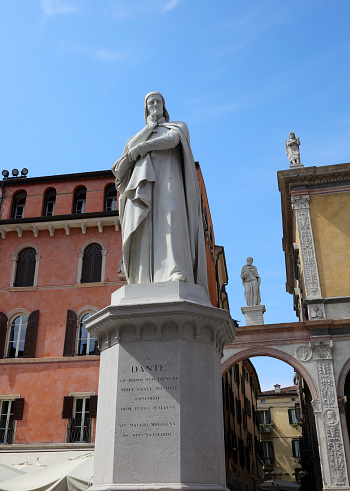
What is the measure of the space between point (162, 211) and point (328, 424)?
1571cm

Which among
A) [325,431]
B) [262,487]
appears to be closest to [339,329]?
[325,431]

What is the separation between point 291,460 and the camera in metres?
64.1

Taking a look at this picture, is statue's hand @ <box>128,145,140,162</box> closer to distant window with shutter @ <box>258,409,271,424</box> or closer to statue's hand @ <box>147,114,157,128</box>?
statue's hand @ <box>147,114,157,128</box>

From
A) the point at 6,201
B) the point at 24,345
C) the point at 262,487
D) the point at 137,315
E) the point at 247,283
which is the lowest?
the point at 262,487

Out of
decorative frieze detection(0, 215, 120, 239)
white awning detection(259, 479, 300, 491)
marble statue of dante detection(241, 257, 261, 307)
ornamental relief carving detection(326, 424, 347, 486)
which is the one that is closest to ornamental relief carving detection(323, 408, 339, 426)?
ornamental relief carving detection(326, 424, 347, 486)

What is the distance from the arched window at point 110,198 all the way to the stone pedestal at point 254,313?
8.34m

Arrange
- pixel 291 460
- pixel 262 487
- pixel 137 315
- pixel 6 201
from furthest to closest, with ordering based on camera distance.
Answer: pixel 291 460 < pixel 262 487 < pixel 6 201 < pixel 137 315

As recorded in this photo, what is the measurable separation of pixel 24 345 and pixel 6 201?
8071 millimetres

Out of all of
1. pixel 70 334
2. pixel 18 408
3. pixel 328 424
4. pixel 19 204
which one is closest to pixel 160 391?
pixel 328 424

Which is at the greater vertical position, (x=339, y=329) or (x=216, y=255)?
(x=216, y=255)

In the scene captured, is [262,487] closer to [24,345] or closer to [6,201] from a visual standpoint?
[24,345]

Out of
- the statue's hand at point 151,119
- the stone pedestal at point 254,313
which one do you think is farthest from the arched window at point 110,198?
the statue's hand at point 151,119

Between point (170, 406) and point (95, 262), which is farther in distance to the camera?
point (95, 262)

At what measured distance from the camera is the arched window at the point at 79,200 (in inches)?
1003
